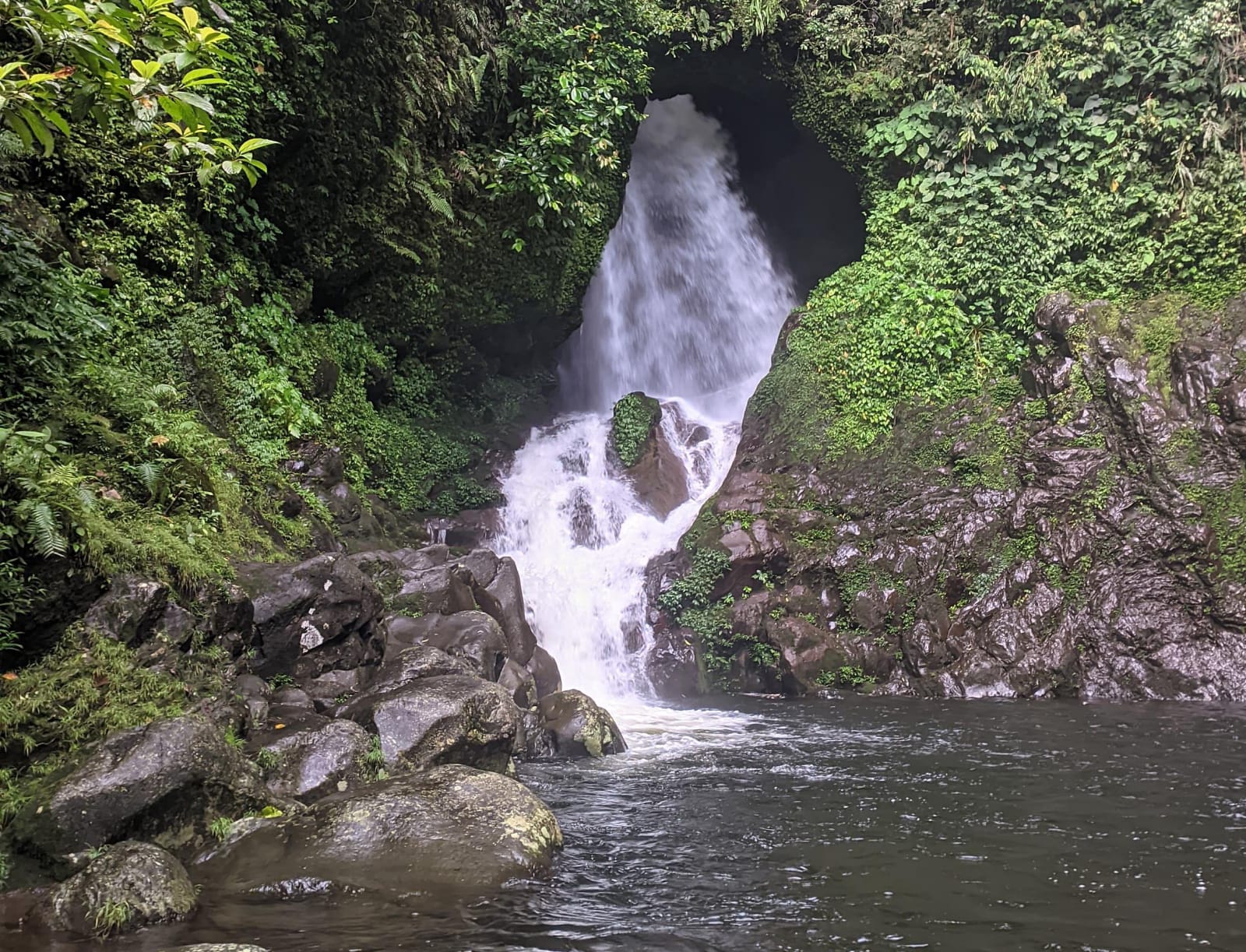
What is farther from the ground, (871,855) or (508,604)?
(508,604)

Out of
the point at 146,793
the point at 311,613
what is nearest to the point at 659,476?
the point at 311,613

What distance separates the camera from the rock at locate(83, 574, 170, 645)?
17.9 ft

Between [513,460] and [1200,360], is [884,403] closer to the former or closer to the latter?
[1200,360]

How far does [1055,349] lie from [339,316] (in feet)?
38.6

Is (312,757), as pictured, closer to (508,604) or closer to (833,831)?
(833,831)

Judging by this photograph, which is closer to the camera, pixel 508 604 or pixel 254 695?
pixel 254 695

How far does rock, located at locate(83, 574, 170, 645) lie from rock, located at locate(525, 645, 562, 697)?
17.5 feet

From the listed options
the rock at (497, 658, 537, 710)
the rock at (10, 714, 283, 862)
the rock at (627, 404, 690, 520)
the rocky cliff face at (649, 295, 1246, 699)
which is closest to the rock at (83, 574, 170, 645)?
the rock at (10, 714, 283, 862)

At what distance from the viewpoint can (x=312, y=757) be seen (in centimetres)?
582

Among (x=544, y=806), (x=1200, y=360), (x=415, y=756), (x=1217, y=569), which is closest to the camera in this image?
(x=544, y=806)

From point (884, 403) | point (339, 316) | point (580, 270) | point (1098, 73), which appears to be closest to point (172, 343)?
point (339, 316)

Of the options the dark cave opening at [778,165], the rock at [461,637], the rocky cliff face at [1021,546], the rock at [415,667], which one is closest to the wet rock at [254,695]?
the rock at [415,667]

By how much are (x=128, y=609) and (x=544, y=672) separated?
5925mm

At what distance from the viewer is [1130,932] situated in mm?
3996
